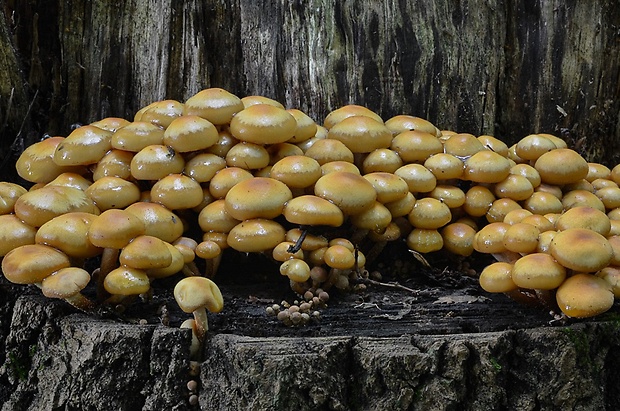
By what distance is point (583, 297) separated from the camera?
2643 millimetres

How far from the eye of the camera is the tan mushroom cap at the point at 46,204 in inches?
117

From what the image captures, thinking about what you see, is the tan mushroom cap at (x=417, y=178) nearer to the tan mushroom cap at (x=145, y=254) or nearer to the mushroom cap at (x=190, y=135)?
the mushroom cap at (x=190, y=135)

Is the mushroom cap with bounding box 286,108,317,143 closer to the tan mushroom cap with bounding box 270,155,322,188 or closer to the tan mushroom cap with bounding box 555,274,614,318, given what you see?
the tan mushroom cap with bounding box 270,155,322,188

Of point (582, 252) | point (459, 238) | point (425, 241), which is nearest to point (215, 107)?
point (425, 241)

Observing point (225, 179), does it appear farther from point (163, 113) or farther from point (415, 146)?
point (415, 146)

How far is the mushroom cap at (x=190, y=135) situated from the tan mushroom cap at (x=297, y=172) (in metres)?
0.40

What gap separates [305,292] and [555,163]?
1682mm

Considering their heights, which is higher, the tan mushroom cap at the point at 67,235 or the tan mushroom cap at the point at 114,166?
the tan mushroom cap at the point at 114,166

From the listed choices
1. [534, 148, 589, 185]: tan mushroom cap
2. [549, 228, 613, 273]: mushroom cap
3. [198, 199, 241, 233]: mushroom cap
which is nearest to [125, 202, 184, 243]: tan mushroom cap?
[198, 199, 241, 233]: mushroom cap

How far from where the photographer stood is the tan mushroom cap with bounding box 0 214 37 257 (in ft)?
9.64

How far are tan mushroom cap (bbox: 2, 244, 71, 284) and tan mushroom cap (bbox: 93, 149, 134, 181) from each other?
697 mm

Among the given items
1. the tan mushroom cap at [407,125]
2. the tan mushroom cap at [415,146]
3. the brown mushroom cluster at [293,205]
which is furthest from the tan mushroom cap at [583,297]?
the tan mushroom cap at [407,125]

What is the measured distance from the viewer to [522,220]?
3.23 meters

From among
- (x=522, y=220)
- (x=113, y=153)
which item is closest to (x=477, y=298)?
(x=522, y=220)
